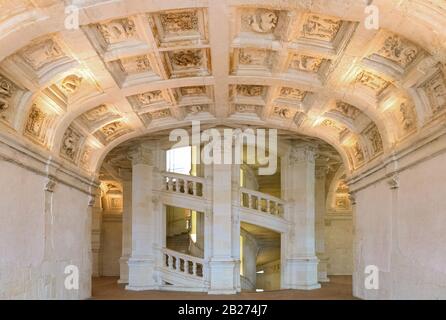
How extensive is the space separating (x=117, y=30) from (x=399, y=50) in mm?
4906

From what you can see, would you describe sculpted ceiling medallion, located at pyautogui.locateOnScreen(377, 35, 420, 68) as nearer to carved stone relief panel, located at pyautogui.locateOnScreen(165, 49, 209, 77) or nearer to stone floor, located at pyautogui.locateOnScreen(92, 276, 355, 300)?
Result: carved stone relief panel, located at pyautogui.locateOnScreen(165, 49, 209, 77)

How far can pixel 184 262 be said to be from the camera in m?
17.0

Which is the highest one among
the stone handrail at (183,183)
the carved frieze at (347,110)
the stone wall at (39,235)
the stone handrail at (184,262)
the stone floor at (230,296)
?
the carved frieze at (347,110)

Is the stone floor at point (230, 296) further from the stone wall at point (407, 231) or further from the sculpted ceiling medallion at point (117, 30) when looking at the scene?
the sculpted ceiling medallion at point (117, 30)

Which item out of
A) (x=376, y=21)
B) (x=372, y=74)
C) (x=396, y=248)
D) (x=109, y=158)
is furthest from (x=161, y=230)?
(x=376, y=21)

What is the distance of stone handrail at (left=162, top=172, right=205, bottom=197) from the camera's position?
17.0 metres

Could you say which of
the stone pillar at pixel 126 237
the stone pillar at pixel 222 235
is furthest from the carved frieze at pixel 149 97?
the stone pillar at pixel 126 237

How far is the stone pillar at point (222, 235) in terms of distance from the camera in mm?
16078

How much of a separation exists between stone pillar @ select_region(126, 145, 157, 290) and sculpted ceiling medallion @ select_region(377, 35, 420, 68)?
1057cm

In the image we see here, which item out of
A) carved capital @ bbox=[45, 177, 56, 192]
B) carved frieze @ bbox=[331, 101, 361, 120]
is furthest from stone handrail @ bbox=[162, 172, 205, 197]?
carved capital @ bbox=[45, 177, 56, 192]

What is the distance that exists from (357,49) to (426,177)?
2.65 metres

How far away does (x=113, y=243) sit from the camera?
998 inches

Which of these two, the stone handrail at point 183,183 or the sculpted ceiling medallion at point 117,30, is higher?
the sculpted ceiling medallion at point 117,30

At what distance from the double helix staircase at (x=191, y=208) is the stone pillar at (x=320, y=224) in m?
3.66
